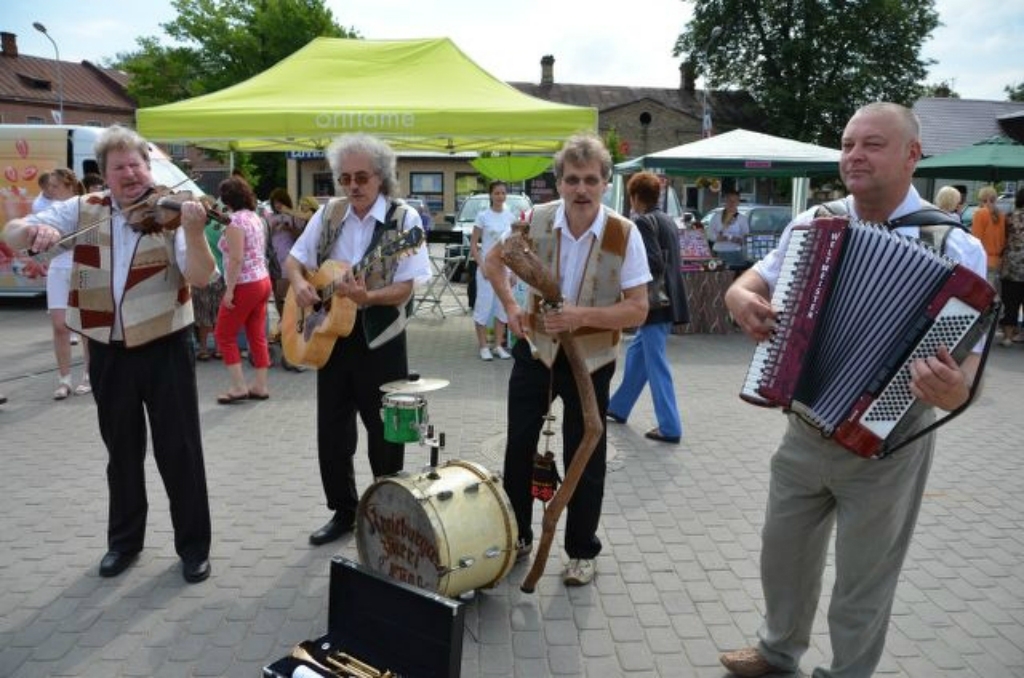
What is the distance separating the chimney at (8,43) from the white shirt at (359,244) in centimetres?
5830

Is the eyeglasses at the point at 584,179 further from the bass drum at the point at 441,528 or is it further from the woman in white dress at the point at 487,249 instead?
the woman in white dress at the point at 487,249

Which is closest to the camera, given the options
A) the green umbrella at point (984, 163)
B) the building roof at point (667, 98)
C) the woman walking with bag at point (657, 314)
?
the woman walking with bag at point (657, 314)

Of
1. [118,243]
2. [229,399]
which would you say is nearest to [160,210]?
[118,243]

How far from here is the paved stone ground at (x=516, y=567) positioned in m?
3.11

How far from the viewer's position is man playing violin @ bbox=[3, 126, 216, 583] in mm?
3395

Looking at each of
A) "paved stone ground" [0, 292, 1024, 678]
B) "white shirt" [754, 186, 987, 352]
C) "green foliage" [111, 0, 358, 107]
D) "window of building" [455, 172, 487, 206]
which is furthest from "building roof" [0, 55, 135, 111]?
"white shirt" [754, 186, 987, 352]

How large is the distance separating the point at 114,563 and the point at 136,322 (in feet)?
3.97

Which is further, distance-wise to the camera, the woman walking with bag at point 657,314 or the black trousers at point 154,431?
the woman walking with bag at point 657,314

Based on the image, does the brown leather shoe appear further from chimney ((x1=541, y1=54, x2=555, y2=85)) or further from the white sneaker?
chimney ((x1=541, y1=54, x2=555, y2=85))

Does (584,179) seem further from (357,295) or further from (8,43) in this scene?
(8,43)

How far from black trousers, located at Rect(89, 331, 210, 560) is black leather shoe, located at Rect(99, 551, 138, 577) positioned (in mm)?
31

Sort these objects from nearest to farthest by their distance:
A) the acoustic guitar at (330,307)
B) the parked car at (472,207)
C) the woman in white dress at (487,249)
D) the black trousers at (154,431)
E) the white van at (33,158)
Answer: the black trousers at (154,431)
the acoustic guitar at (330,307)
the woman in white dress at (487,249)
the white van at (33,158)
the parked car at (472,207)

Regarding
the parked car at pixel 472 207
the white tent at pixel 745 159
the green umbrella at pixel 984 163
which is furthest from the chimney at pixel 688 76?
A: the white tent at pixel 745 159

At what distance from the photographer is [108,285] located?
136 inches
